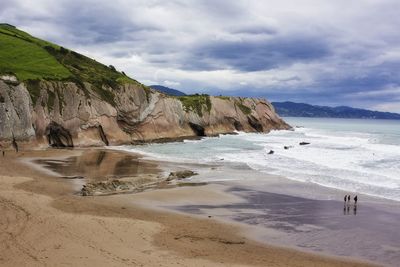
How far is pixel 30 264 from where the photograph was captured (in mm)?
16062

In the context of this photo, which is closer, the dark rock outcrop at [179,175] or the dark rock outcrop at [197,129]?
the dark rock outcrop at [179,175]

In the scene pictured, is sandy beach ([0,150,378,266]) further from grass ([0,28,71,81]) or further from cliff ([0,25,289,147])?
grass ([0,28,71,81])

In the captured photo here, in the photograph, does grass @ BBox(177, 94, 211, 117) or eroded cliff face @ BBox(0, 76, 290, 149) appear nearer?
eroded cliff face @ BBox(0, 76, 290, 149)

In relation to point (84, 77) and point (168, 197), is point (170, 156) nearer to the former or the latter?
point (168, 197)

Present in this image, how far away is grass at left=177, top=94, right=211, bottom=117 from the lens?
93.4m

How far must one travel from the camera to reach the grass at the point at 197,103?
9338 cm

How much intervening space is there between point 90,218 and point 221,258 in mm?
8253

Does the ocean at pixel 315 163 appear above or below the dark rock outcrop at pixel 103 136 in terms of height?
below

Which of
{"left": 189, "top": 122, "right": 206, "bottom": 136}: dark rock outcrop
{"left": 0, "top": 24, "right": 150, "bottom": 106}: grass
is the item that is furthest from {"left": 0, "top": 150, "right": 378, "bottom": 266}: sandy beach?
{"left": 189, "top": 122, "right": 206, "bottom": 136}: dark rock outcrop

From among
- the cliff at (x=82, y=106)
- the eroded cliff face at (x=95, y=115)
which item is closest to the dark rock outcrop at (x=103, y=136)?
the eroded cliff face at (x=95, y=115)

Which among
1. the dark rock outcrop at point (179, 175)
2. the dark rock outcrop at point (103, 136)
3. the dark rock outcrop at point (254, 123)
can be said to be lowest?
the dark rock outcrop at point (179, 175)

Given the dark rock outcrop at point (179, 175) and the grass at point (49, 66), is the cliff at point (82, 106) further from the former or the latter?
the dark rock outcrop at point (179, 175)

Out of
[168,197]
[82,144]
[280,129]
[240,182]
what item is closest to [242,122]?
[280,129]

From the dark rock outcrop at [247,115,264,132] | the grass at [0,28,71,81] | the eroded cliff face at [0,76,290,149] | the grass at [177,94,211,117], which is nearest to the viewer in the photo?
the eroded cliff face at [0,76,290,149]
